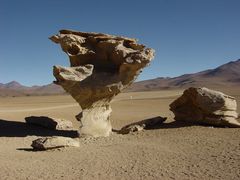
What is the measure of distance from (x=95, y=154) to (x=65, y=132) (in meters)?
7.29

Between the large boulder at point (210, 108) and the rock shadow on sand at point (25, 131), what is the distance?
586cm

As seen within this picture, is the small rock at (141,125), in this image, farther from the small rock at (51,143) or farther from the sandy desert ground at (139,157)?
the small rock at (51,143)

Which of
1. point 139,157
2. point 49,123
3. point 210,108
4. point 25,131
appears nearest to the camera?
point 139,157

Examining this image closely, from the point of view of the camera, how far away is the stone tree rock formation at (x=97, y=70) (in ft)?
60.4

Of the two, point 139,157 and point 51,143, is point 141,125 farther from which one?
point 139,157

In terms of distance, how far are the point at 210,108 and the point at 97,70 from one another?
5.82m

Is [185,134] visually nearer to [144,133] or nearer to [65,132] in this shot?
[144,133]

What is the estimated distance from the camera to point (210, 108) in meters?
18.2

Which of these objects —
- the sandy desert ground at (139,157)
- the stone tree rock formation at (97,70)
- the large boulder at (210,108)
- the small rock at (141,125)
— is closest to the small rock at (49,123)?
the stone tree rock formation at (97,70)

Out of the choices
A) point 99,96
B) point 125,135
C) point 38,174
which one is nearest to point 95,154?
point 38,174

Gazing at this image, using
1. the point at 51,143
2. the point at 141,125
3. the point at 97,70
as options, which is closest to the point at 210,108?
the point at 141,125

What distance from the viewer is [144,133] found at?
17875 millimetres

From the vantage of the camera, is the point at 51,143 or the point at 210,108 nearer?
the point at 51,143

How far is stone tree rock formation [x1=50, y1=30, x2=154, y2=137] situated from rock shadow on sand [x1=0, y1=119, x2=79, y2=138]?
1479 millimetres
